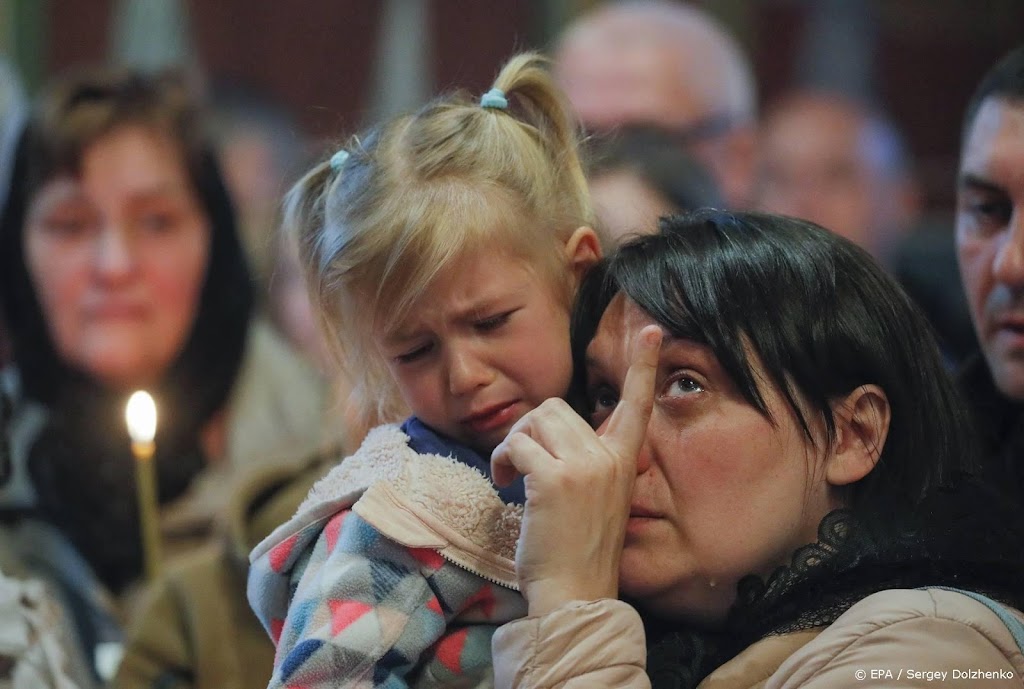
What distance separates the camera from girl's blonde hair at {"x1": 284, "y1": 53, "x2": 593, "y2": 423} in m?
1.96

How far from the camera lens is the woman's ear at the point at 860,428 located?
1.86 m

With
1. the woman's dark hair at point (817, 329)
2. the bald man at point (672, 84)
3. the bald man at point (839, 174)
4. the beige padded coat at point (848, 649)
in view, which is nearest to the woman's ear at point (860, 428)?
the woman's dark hair at point (817, 329)

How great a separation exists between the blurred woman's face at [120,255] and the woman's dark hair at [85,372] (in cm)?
3

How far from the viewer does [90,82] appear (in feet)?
11.8

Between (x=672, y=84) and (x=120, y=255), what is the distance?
74.5 inches

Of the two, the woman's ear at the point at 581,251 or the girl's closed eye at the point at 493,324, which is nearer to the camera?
the girl's closed eye at the point at 493,324

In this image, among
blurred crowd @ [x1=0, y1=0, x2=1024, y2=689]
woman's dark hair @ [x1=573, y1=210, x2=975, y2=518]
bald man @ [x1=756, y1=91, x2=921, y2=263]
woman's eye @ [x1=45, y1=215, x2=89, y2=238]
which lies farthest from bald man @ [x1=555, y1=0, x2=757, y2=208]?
woman's dark hair @ [x1=573, y1=210, x2=975, y2=518]

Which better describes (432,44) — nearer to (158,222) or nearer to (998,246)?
(158,222)

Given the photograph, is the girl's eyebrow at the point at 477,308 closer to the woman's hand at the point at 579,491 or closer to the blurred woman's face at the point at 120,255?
the woman's hand at the point at 579,491

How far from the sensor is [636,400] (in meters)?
1.80

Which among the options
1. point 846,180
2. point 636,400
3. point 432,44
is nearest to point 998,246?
point 636,400

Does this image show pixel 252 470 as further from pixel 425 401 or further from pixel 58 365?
pixel 425 401

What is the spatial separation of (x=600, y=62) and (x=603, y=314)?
2.66m

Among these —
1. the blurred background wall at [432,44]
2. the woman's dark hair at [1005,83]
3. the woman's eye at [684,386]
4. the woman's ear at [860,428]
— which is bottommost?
the blurred background wall at [432,44]
